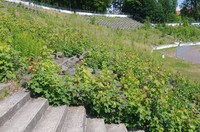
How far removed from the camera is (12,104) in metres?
4.60

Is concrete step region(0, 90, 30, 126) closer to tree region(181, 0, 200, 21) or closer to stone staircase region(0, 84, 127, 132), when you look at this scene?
stone staircase region(0, 84, 127, 132)

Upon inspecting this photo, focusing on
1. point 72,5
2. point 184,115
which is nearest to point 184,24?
point 72,5

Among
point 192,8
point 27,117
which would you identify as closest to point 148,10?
point 192,8

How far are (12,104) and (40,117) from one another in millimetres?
488

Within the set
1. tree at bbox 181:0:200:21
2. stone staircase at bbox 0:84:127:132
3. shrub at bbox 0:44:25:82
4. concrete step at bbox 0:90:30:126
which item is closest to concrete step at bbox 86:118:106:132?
stone staircase at bbox 0:84:127:132

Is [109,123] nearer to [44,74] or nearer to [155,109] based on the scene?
[155,109]

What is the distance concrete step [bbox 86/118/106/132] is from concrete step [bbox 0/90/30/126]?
118 cm

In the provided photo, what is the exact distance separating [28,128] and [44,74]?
5.01ft

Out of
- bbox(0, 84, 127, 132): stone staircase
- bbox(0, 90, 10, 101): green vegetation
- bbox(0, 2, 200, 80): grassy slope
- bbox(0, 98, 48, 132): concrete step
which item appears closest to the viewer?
bbox(0, 98, 48, 132): concrete step

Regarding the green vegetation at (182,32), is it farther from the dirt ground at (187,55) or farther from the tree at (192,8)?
the tree at (192,8)

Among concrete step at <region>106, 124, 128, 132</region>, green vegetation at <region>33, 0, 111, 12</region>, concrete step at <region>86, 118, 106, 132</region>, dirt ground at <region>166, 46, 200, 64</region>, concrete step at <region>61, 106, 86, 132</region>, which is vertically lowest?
dirt ground at <region>166, 46, 200, 64</region>

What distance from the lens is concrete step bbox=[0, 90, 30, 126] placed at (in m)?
4.21

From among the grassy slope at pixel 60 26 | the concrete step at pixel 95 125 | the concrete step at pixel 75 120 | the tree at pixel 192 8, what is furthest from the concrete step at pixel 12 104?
the tree at pixel 192 8

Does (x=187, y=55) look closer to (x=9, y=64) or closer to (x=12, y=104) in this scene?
(x=9, y=64)
